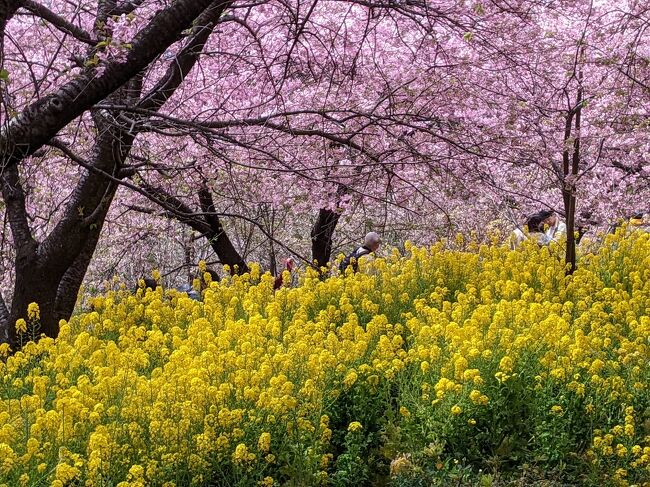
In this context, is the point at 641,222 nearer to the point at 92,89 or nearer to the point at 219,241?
the point at 219,241

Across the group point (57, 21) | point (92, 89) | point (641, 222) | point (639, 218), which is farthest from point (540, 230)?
point (92, 89)

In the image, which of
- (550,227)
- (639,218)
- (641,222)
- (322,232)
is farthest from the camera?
(639,218)

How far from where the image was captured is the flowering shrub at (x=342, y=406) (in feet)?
16.0

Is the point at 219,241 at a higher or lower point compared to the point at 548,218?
higher

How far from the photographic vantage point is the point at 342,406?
5738mm

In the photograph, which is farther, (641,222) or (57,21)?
(641,222)

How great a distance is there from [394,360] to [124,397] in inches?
69.9

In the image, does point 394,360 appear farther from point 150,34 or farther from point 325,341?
point 150,34

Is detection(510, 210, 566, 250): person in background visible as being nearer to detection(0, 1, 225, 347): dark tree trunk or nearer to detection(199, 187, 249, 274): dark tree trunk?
detection(199, 187, 249, 274): dark tree trunk

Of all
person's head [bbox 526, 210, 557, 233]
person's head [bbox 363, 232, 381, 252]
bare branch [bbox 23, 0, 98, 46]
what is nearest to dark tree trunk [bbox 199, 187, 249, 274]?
person's head [bbox 363, 232, 381, 252]

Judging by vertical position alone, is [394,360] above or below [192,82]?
below

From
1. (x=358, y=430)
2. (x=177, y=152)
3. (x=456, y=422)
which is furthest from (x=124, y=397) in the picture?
(x=177, y=152)

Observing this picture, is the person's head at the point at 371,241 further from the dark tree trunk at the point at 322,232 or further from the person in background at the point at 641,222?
the person in background at the point at 641,222

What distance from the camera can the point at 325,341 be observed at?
6.37 m
